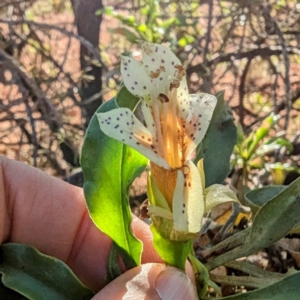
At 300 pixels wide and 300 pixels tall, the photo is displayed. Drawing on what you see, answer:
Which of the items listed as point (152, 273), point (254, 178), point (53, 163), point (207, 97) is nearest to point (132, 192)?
point (53, 163)

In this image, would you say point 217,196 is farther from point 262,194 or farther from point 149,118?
point 262,194

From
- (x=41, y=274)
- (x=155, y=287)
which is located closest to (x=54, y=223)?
(x=41, y=274)

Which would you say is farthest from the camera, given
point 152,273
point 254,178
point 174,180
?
point 254,178

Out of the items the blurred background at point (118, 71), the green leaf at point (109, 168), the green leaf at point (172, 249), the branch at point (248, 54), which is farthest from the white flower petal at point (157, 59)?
the branch at point (248, 54)

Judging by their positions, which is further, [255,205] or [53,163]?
[53,163]

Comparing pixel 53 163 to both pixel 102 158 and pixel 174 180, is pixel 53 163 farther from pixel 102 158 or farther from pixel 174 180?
pixel 174 180

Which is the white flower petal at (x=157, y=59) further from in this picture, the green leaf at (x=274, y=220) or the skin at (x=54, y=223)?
the skin at (x=54, y=223)

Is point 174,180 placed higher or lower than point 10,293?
higher
